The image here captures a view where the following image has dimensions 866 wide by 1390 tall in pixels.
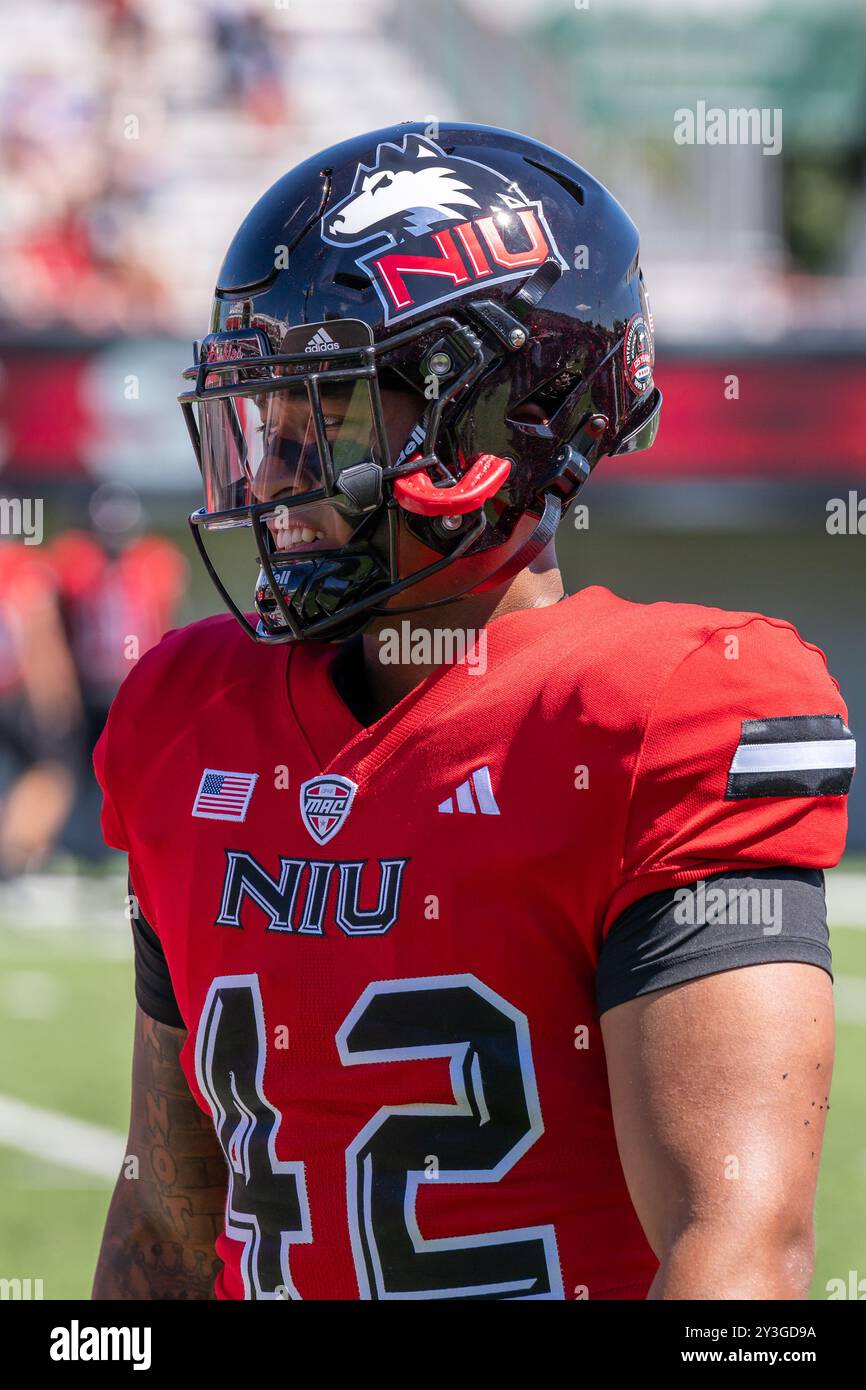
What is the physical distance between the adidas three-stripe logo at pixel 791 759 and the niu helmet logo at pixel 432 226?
525mm

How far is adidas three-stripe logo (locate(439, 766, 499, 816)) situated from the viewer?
1.50 meters

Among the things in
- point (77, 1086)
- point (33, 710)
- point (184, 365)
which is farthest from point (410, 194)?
point (184, 365)

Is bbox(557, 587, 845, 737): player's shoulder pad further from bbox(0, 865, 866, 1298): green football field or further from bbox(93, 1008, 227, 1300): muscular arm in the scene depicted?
bbox(0, 865, 866, 1298): green football field

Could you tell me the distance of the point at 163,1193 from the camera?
188 cm

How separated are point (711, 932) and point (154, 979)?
0.67 metres

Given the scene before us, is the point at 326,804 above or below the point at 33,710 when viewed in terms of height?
below

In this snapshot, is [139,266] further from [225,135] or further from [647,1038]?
[647,1038]

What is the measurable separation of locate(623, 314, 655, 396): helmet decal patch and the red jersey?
1.08 feet

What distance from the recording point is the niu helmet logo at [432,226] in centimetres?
167

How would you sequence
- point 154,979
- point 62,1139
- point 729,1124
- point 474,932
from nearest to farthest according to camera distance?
point 729,1124, point 474,932, point 154,979, point 62,1139

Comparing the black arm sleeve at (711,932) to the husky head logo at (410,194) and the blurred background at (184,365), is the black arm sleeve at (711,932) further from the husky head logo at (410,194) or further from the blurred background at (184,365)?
the blurred background at (184,365)

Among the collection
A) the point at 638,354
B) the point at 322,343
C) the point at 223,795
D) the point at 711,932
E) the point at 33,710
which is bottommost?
the point at 711,932

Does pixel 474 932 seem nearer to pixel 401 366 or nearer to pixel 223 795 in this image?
pixel 223 795
